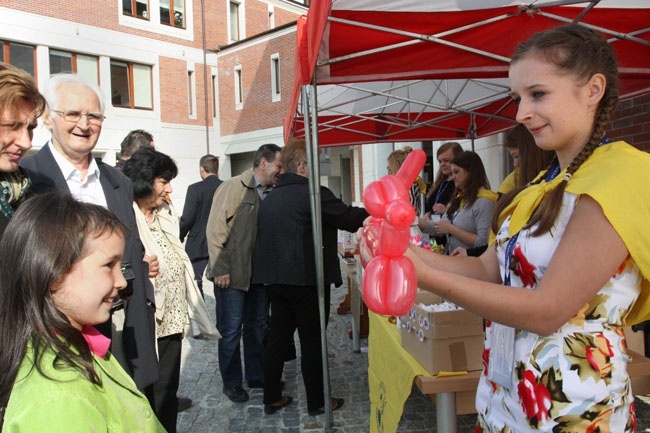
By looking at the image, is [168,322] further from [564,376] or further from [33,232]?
[564,376]

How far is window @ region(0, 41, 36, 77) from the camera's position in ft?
54.9

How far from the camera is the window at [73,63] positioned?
18.0 metres

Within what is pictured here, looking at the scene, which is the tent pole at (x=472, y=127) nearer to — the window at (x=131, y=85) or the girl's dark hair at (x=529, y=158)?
the girl's dark hair at (x=529, y=158)

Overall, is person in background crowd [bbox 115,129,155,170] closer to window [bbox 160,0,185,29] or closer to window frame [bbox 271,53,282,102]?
window frame [bbox 271,53,282,102]

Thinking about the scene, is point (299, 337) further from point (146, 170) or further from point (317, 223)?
point (146, 170)

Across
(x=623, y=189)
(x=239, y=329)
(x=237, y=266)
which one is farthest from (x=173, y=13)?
(x=623, y=189)

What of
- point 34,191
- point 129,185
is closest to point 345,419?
point 129,185

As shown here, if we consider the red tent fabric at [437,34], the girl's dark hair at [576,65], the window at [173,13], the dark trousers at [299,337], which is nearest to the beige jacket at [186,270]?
the dark trousers at [299,337]

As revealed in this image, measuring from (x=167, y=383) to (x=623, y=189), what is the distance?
2473 millimetres


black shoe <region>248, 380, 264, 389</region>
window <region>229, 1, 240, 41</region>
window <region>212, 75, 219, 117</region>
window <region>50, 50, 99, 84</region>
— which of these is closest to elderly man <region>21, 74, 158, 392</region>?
black shoe <region>248, 380, 264, 389</region>

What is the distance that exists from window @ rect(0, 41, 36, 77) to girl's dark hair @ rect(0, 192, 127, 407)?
1879 centimetres

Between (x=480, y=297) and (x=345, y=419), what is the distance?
2813mm

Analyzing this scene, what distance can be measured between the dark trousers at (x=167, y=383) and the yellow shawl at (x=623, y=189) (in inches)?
93.3

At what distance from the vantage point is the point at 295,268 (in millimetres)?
3539
